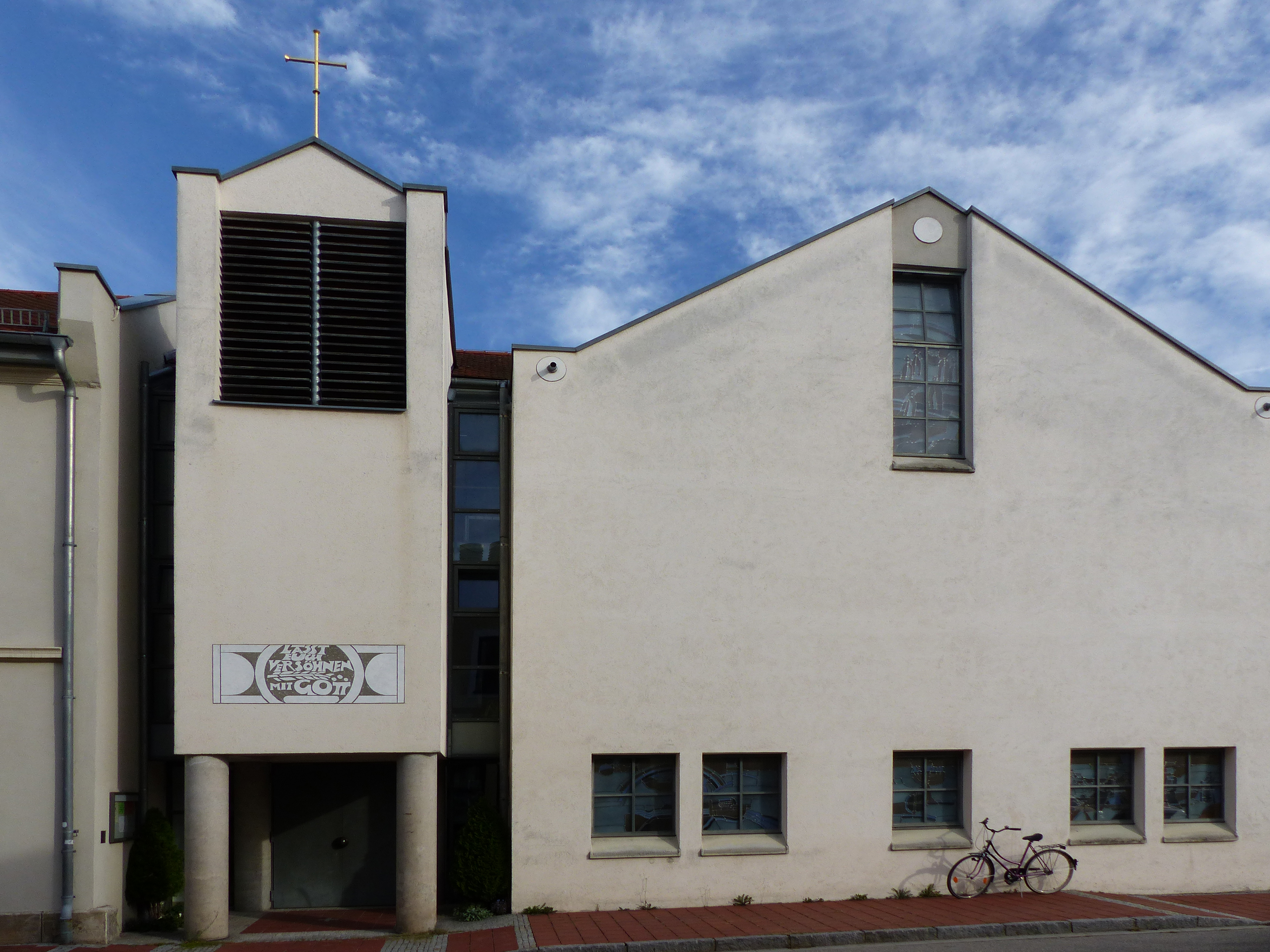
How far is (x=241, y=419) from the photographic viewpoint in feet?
39.1

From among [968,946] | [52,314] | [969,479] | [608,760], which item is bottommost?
[968,946]

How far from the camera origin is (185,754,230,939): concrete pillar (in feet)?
37.7

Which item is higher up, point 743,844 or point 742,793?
point 742,793

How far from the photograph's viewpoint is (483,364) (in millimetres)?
20453

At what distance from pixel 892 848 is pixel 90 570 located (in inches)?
442

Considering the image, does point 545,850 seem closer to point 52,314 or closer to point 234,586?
point 234,586

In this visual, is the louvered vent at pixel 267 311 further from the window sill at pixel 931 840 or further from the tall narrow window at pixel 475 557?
the window sill at pixel 931 840

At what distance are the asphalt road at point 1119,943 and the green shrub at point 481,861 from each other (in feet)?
14.1

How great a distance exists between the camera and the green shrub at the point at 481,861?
12.6 m

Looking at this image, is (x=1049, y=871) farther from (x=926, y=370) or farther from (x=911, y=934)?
(x=926, y=370)

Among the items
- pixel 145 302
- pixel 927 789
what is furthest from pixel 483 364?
pixel 927 789

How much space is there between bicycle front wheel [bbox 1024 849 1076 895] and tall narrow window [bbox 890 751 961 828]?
1.14 meters

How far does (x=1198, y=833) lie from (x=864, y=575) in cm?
655

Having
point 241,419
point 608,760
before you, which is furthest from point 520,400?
point 608,760
